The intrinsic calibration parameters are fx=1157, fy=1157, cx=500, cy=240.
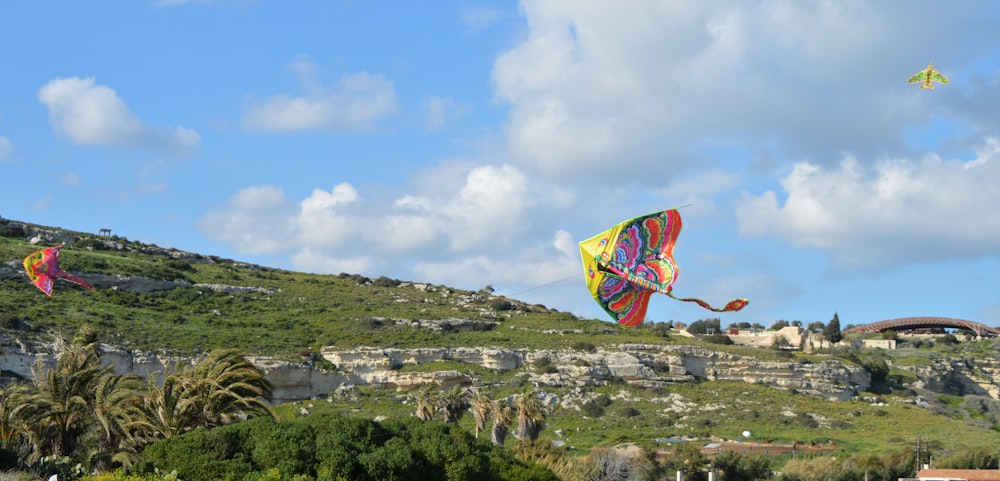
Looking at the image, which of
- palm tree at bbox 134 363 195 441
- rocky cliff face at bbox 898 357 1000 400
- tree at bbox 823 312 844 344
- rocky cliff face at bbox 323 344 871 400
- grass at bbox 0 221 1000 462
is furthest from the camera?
tree at bbox 823 312 844 344

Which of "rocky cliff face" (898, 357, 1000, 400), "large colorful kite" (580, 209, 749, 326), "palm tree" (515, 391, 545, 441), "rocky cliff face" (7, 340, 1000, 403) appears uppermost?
"rocky cliff face" (898, 357, 1000, 400)

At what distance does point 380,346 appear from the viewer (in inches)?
3789

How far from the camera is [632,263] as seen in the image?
27.6 m

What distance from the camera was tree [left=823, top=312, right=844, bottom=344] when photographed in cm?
15900

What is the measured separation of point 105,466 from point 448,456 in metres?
10.4

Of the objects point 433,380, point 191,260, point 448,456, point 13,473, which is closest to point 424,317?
point 433,380

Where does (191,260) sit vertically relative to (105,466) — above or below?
above

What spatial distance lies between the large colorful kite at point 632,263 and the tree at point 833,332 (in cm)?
13611

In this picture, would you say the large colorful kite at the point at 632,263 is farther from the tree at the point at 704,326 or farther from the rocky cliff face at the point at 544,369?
the tree at the point at 704,326

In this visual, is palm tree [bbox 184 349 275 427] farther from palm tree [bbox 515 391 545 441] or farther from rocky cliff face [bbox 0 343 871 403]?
rocky cliff face [bbox 0 343 871 403]

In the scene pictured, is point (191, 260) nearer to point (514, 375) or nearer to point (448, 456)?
point (514, 375)

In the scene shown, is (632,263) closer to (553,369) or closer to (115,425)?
(115,425)

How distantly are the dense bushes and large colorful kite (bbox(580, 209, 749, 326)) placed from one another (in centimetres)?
878

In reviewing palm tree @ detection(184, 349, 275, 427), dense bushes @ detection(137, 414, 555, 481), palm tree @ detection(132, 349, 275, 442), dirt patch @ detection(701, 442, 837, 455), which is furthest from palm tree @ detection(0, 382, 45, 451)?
dirt patch @ detection(701, 442, 837, 455)
